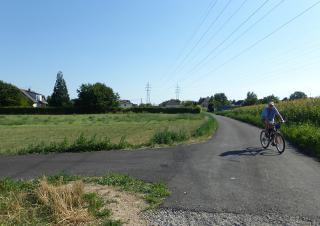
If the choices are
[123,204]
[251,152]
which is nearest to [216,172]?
[123,204]

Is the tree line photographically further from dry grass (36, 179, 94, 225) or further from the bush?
dry grass (36, 179, 94, 225)

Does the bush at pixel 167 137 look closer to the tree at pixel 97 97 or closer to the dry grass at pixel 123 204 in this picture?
the dry grass at pixel 123 204

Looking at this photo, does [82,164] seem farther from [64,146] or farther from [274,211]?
[274,211]

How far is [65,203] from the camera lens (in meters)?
6.94

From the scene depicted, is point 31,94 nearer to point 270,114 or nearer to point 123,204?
point 270,114

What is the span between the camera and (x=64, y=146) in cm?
1583

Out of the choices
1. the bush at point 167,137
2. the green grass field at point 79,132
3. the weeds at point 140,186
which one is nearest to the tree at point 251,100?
the green grass field at point 79,132

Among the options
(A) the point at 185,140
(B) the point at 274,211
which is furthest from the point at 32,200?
(A) the point at 185,140

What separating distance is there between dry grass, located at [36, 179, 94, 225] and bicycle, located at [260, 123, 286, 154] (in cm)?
883

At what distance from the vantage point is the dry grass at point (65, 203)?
6.40 meters

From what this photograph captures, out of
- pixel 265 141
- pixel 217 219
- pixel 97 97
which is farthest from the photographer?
pixel 97 97

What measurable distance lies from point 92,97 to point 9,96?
2001 cm

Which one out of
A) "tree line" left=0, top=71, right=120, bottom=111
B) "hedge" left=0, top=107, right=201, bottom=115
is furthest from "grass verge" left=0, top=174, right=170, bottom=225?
"tree line" left=0, top=71, right=120, bottom=111

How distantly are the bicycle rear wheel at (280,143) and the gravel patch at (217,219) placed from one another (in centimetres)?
793
